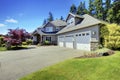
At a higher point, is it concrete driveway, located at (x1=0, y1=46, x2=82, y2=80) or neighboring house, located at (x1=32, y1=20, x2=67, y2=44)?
neighboring house, located at (x1=32, y1=20, x2=67, y2=44)

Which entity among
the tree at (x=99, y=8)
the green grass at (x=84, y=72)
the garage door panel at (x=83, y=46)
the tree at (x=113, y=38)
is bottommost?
A: the green grass at (x=84, y=72)

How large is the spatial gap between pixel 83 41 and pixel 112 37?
503 centimetres

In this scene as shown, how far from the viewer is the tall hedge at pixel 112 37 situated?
47.8 feet

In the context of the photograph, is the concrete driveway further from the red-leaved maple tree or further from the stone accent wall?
the red-leaved maple tree

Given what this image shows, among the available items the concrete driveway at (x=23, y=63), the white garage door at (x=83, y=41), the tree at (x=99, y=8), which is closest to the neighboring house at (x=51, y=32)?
the tree at (x=99, y=8)

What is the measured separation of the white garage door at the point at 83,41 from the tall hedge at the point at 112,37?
7.94 feet

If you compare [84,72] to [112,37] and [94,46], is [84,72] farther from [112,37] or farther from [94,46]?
[94,46]

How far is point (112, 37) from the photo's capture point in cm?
1474

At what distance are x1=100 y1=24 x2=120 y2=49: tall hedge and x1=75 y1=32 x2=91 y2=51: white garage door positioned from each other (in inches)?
95.3

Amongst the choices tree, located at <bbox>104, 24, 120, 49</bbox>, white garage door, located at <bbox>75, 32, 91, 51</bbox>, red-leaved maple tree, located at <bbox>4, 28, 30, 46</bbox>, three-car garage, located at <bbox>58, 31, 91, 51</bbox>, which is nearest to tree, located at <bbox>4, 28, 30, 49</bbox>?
red-leaved maple tree, located at <bbox>4, 28, 30, 46</bbox>

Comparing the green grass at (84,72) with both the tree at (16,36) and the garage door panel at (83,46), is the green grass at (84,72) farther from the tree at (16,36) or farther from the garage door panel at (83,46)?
the tree at (16,36)

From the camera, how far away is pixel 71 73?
8000 millimetres

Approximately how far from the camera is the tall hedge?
14584mm

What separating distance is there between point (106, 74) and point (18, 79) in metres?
4.88
